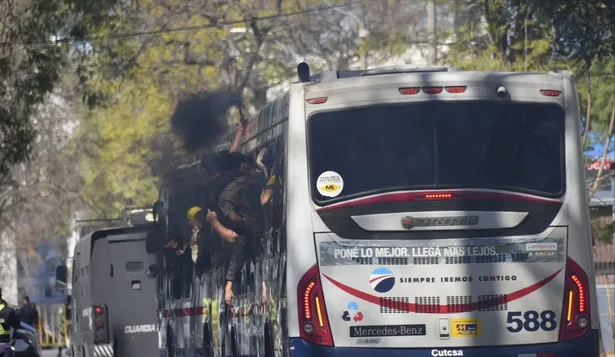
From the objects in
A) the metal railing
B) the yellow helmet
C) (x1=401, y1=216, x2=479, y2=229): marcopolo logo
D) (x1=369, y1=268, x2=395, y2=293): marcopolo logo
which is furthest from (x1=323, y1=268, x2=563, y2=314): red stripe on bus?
the metal railing

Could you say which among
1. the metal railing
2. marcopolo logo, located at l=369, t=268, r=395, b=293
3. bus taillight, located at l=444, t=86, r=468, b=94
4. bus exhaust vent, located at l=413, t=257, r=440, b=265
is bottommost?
the metal railing

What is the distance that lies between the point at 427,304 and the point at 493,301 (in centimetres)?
55

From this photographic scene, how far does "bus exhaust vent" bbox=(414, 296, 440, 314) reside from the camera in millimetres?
10914

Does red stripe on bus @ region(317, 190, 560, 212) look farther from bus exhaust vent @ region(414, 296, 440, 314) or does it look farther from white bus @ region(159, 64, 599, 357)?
bus exhaust vent @ region(414, 296, 440, 314)

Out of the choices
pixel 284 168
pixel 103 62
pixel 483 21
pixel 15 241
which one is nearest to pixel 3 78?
pixel 103 62

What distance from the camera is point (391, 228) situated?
35.9 ft

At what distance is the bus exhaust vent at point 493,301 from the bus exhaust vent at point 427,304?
1.18 ft

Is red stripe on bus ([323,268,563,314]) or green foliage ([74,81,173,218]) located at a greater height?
green foliage ([74,81,173,218])

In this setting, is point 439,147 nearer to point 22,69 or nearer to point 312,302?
point 312,302

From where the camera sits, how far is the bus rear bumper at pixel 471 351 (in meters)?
10.8

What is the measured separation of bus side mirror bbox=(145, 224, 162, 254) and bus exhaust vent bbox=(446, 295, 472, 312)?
10100 mm

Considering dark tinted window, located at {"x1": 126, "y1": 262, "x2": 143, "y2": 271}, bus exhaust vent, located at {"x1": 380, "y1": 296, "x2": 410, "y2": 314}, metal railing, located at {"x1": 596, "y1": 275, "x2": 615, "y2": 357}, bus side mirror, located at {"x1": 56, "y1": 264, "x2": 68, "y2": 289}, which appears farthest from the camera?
metal railing, located at {"x1": 596, "y1": 275, "x2": 615, "y2": 357}

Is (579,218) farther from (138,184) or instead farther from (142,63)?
(138,184)

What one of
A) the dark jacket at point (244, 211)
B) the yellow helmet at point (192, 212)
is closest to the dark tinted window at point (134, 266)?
the yellow helmet at point (192, 212)
